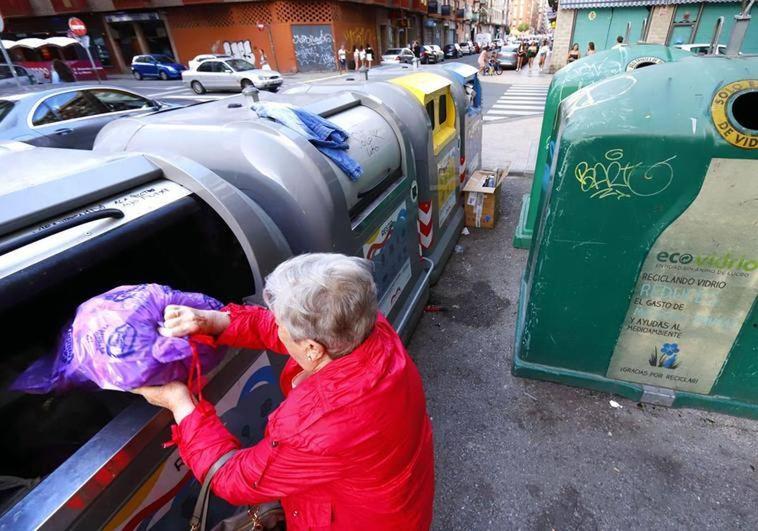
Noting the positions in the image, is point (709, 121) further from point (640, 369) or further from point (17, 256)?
point (17, 256)

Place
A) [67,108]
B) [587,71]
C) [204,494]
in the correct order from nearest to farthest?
[204,494] < [587,71] < [67,108]

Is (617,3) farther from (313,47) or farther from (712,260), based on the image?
(712,260)

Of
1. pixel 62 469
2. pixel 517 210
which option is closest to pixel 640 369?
pixel 62 469

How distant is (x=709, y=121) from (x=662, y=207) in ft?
1.35

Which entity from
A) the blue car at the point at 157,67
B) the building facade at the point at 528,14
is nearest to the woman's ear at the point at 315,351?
the blue car at the point at 157,67

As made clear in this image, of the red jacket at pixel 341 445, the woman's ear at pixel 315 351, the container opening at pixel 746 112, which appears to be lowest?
the red jacket at pixel 341 445

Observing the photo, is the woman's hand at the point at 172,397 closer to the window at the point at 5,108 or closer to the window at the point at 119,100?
the window at the point at 5,108

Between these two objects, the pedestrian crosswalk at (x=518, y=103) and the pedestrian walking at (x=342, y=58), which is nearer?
the pedestrian crosswalk at (x=518, y=103)

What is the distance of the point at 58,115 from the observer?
18.3 feet

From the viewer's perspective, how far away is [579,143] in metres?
1.97

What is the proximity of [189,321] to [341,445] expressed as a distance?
0.59m

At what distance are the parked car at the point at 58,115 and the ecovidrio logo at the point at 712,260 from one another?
22.1 ft

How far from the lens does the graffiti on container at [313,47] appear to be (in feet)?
71.7

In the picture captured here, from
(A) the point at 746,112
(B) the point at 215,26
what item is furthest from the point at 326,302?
(B) the point at 215,26
